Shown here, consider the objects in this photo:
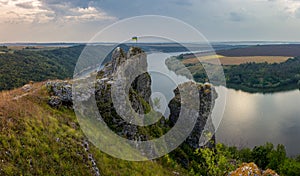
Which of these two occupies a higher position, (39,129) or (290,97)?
(39,129)

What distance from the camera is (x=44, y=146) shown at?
398 inches

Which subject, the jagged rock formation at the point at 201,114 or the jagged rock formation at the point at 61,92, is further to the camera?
the jagged rock formation at the point at 201,114

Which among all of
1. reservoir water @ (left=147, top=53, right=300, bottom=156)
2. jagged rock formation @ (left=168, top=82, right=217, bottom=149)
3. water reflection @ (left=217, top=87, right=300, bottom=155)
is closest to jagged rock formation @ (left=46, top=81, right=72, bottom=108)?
jagged rock formation @ (left=168, top=82, right=217, bottom=149)

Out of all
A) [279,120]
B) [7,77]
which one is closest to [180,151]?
[279,120]

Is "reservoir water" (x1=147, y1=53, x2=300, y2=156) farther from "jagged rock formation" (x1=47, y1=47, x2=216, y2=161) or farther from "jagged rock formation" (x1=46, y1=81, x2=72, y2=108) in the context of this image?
"jagged rock formation" (x1=46, y1=81, x2=72, y2=108)

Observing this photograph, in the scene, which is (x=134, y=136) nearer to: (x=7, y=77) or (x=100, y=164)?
(x=100, y=164)

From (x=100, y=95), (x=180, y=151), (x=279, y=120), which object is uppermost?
(x=100, y=95)

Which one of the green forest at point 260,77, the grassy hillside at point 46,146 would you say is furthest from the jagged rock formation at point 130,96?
the green forest at point 260,77

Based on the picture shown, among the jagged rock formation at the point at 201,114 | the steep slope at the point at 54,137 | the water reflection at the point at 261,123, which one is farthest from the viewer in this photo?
the water reflection at the point at 261,123

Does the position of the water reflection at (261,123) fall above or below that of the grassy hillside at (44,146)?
below

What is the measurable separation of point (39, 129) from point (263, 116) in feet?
226

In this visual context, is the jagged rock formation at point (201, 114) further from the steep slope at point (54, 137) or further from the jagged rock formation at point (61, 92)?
the jagged rock formation at point (61, 92)

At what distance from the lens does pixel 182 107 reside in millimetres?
31266

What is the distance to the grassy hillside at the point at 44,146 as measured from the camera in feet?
29.7
